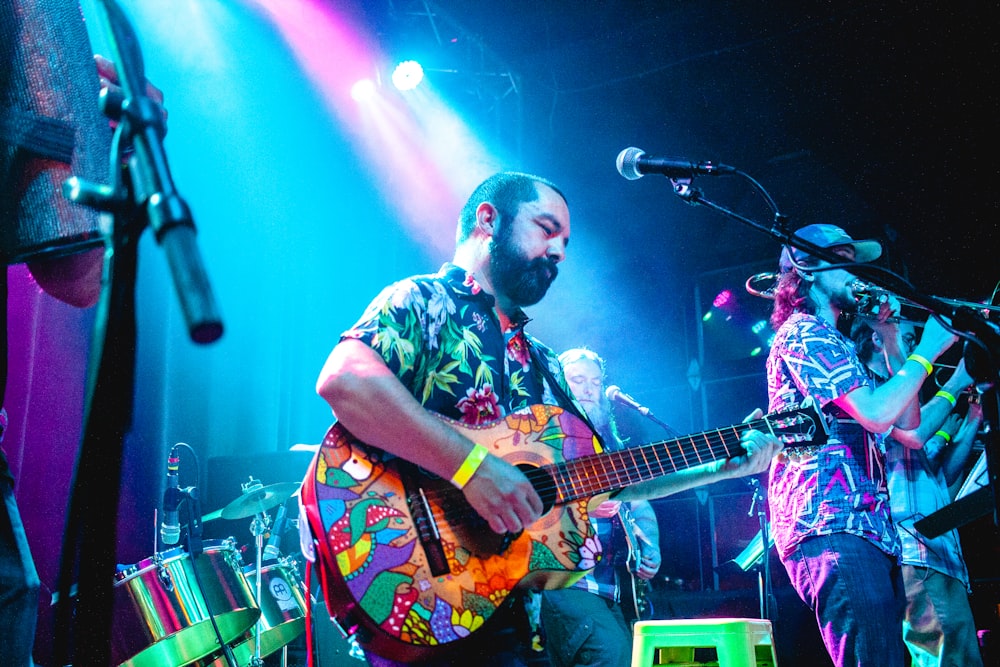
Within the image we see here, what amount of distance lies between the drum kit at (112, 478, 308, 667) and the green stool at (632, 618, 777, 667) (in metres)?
1.64

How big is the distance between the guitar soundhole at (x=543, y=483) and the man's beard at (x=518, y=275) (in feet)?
2.39

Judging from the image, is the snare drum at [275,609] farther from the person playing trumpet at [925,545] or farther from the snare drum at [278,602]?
the person playing trumpet at [925,545]

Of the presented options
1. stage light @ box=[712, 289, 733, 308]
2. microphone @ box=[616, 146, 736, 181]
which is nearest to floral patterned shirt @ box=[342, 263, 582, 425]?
microphone @ box=[616, 146, 736, 181]

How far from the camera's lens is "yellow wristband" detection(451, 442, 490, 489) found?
2.29 metres

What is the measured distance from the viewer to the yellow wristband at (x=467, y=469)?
2285 mm

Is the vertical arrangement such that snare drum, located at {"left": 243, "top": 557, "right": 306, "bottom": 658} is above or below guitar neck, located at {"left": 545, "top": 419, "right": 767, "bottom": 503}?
below

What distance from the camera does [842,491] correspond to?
10.4 ft

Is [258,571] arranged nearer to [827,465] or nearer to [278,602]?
[278,602]

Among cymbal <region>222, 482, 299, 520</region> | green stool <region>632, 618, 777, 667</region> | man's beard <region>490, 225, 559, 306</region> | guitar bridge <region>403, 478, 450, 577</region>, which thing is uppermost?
man's beard <region>490, 225, 559, 306</region>

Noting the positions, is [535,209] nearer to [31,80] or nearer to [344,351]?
[344,351]

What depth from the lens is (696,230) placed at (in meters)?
8.70

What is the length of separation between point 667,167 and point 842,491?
4.82 feet

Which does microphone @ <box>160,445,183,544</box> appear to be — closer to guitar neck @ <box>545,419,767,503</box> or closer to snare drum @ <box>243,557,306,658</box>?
snare drum @ <box>243,557,306,658</box>

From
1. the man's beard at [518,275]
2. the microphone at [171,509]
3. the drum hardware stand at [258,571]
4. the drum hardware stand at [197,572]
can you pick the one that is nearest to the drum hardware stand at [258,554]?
the drum hardware stand at [258,571]
